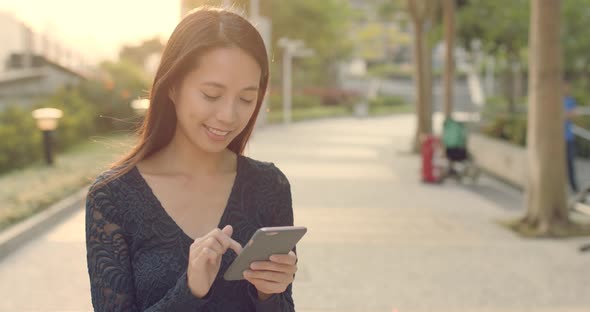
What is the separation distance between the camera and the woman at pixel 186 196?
96.7 inches

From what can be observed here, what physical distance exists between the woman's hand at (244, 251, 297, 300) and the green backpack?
14.0 meters

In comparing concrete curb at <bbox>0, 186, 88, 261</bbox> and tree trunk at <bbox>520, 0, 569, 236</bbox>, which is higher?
tree trunk at <bbox>520, 0, 569, 236</bbox>

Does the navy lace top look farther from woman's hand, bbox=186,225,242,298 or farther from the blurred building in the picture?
the blurred building

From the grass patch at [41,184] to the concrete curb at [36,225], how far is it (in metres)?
0.11

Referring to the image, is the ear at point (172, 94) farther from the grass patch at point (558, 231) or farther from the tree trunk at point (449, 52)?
the tree trunk at point (449, 52)

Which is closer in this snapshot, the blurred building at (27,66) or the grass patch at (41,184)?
the grass patch at (41,184)

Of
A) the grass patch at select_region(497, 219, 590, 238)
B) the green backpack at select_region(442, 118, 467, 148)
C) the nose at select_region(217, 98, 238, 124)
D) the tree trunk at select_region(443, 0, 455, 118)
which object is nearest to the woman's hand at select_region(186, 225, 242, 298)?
the nose at select_region(217, 98, 238, 124)

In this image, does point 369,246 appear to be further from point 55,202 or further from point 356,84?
point 356,84

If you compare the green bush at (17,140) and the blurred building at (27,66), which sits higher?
the blurred building at (27,66)

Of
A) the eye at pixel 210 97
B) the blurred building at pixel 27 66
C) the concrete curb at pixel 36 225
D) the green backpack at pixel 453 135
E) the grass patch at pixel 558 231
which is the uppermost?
the eye at pixel 210 97

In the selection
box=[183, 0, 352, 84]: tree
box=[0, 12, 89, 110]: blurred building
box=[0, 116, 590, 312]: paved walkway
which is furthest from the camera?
box=[183, 0, 352, 84]: tree

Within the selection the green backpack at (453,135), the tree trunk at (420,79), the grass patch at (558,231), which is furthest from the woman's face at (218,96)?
the tree trunk at (420,79)

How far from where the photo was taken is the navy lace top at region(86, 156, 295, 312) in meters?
2.45

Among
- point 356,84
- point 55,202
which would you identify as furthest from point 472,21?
point 356,84
